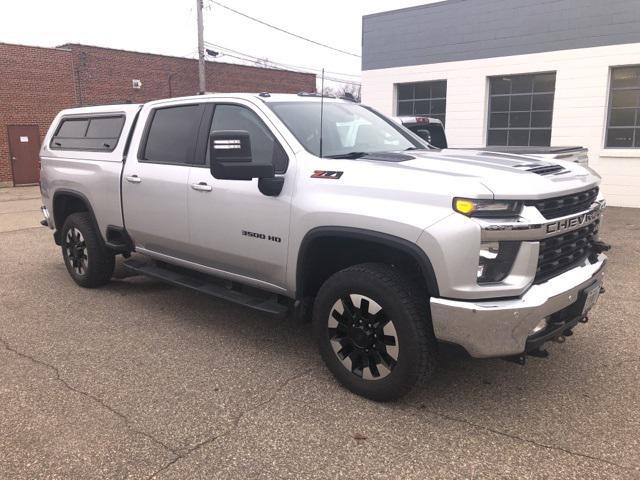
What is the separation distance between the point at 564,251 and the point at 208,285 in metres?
2.82

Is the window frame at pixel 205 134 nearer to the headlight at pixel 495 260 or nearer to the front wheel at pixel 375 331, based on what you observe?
the front wheel at pixel 375 331

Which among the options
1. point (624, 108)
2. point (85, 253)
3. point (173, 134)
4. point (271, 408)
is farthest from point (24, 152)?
point (271, 408)

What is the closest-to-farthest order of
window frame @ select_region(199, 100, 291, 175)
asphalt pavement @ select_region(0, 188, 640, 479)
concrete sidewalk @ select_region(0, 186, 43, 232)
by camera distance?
asphalt pavement @ select_region(0, 188, 640, 479) < window frame @ select_region(199, 100, 291, 175) < concrete sidewalk @ select_region(0, 186, 43, 232)

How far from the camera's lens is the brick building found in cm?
2091

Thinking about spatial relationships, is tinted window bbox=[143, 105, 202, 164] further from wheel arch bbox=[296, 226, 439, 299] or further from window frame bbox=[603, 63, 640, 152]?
window frame bbox=[603, 63, 640, 152]

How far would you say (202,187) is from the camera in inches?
171

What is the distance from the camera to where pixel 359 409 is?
3406mm

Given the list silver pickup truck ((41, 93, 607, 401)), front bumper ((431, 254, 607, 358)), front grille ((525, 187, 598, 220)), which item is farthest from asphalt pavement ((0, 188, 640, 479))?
front grille ((525, 187, 598, 220))

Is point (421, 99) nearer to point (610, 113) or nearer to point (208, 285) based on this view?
point (610, 113)

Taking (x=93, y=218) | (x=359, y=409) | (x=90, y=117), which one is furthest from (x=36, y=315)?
(x=359, y=409)

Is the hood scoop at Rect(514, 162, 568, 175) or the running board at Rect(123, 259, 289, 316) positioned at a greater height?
the hood scoop at Rect(514, 162, 568, 175)

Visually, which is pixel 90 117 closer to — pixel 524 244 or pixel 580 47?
pixel 524 244

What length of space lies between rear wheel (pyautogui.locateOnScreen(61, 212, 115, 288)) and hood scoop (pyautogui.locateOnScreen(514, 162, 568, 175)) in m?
4.36

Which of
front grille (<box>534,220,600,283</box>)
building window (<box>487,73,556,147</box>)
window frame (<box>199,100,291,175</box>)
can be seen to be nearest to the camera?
front grille (<box>534,220,600,283</box>)
